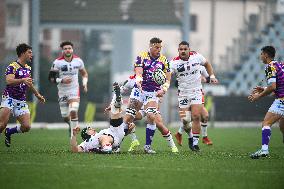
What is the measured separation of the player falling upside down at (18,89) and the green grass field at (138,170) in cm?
83

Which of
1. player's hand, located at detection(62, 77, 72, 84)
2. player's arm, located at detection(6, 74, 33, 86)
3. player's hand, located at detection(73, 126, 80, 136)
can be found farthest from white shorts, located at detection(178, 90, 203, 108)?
player's arm, located at detection(6, 74, 33, 86)

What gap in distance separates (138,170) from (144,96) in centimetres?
490

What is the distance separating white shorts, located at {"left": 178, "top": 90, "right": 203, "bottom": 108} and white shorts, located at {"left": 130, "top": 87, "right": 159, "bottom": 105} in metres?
1.48

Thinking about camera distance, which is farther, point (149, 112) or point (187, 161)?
point (149, 112)

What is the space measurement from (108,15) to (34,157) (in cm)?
2826

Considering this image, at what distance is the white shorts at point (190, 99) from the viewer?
68.6 feet

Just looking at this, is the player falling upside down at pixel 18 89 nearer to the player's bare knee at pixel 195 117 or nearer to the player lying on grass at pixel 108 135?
the player lying on grass at pixel 108 135

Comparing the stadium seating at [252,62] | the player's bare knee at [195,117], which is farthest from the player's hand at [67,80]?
the stadium seating at [252,62]

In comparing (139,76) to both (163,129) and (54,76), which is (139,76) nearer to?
(163,129)

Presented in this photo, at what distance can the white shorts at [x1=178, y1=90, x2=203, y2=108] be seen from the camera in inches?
824

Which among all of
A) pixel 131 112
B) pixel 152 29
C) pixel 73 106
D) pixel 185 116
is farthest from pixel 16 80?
pixel 152 29

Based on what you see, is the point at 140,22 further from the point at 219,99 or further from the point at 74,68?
the point at 74,68

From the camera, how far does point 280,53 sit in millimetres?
42875

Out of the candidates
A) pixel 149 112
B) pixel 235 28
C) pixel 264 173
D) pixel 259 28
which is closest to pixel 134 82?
pixel 149 112
